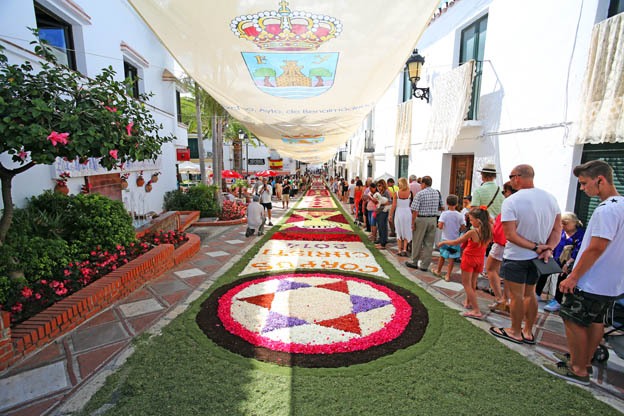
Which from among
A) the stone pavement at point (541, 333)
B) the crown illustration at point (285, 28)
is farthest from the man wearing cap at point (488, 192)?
the crown illustration at point (285, 28)

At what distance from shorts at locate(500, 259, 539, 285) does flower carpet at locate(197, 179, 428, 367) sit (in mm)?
1173

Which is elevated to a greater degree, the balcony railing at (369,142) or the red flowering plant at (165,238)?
the balcony railing at (369,142)

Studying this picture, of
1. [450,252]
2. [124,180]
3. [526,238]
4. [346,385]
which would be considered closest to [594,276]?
[526,238]

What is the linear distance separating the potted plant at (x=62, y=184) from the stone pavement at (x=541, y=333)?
6334 millimetres

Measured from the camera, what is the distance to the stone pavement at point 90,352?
2.43 meters

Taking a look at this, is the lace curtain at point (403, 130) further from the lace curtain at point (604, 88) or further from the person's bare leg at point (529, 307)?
the person's bare leg at point (529, 307)

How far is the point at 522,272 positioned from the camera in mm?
3213

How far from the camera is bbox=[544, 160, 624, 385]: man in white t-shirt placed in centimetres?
245

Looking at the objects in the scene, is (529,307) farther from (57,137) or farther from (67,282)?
(67,282)

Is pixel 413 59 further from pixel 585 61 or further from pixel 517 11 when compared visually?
pixel 585 61

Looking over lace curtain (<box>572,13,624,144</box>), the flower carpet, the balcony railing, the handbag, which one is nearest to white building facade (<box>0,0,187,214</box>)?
the flower carpet

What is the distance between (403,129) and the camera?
35.3 feet

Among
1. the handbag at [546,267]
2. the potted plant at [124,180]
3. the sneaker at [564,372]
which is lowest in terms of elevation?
the sneaker at [564,372]

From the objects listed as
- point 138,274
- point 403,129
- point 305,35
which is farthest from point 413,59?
point 138,274
